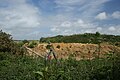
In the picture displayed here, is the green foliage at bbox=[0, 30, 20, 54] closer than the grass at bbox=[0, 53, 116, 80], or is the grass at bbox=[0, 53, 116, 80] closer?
the grass at bbox=[0, 53, 116, 80]

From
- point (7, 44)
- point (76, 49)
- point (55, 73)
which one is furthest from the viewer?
point (76, 49)

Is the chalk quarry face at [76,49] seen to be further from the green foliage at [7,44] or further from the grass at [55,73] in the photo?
the grass at [55,73]

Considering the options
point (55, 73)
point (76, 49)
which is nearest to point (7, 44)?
point (76, 49)

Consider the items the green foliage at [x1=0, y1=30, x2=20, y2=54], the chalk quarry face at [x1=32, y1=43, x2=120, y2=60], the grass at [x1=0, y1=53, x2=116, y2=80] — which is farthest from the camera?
the chalk quarry face at [x1=32, y1=43, x2=120, y2=60]

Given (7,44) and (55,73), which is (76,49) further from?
(55,73)

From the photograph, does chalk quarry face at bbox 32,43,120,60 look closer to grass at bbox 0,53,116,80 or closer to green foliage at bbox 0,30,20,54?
green foliage at bbox 0,30,20,54

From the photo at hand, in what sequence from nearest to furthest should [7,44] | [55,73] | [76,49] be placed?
[55,73]
[7,44]
[76,49]

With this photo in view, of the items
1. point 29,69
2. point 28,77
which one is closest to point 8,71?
point 29,69

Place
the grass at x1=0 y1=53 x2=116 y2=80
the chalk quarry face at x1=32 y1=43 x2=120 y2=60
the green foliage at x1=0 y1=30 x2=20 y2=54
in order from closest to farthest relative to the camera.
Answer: the grass at x1=0 y1=53 x2=116 y2=80, the green foliage at x1=0 y1=30 x2=20 y2=54, the chalk quarry face at x1=32 y1=43 x2=120 y2=60

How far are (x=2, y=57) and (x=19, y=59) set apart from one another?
1.11 metres

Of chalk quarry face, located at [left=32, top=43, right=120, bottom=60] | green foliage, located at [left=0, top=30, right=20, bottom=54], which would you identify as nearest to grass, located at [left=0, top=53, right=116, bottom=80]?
green foliage, located at [left=0, top=30, right=20, bottom=54]

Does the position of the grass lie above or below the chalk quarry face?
below

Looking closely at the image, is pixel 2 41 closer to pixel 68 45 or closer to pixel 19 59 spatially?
pixel 19 59

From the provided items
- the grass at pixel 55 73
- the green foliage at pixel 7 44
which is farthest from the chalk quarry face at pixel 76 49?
the grass at pixel 55 73
